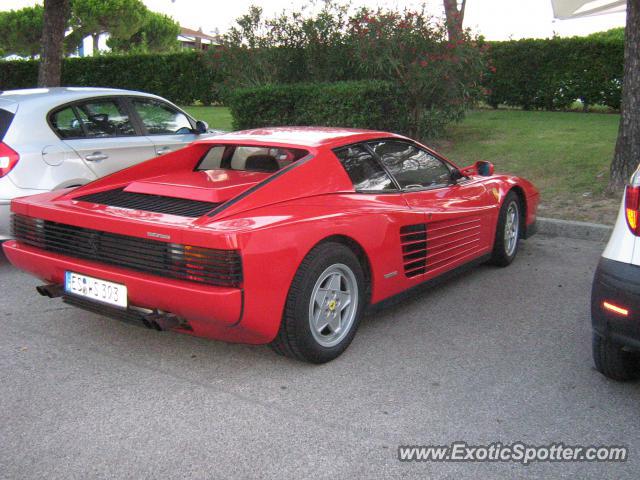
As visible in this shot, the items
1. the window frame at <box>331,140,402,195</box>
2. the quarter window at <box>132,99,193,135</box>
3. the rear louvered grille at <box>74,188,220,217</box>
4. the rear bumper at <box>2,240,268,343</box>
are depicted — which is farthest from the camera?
the quarter window at <box>132,99,193,135</box>

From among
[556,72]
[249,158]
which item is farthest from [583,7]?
[249,158]

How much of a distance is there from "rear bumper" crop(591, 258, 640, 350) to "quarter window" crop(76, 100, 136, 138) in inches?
195

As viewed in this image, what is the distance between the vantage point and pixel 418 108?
35.1 feet

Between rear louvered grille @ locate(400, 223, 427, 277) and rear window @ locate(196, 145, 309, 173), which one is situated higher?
rear window @ locate(196, 145, 309, 173)

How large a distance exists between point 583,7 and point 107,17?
38810 millimetres

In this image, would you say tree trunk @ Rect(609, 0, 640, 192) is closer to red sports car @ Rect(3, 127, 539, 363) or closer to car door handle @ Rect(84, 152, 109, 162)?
red sports car @ Rect(3, 127, 539, 363)

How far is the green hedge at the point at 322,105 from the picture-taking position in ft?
31.7

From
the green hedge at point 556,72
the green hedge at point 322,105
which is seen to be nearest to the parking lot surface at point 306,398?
the green hedge at point 322,105

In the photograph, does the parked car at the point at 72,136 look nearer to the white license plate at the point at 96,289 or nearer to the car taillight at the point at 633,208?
the white license plate at the point at 96,289

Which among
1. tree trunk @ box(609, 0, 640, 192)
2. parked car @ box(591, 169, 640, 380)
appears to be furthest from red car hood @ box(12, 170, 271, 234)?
tree trunk @ box(609, 0, 640, 192)

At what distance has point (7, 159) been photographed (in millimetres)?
5703

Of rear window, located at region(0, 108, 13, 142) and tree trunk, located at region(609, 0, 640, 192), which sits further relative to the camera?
tree trunk, located at region(609, 0, 640, 192)

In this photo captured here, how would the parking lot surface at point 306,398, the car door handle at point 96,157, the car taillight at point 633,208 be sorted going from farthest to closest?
the car door handle at point 96,157
the car taillight at point 633,208
the parking lot surface at point 306,398

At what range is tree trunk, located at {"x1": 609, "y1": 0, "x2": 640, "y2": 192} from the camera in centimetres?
754
